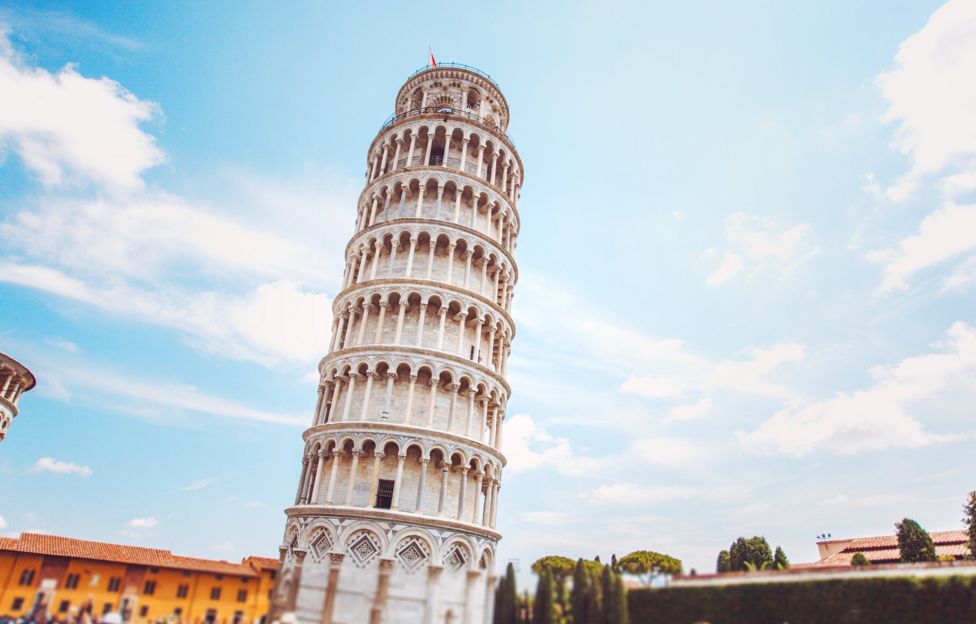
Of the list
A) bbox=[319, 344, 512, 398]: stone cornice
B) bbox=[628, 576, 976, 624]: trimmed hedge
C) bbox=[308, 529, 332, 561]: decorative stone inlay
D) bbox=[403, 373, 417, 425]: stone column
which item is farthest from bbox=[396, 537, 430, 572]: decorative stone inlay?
bbox=[628, 576, 976, 624]: trimmed hedge

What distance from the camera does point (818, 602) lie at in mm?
18766

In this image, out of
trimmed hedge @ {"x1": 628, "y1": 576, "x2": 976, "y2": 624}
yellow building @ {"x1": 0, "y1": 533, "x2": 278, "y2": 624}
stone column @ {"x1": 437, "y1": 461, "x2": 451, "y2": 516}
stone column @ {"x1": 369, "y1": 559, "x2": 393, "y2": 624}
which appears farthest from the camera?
stone column @ {"x1": 437, "y1": 461, "x2": 451, "y2": 516}

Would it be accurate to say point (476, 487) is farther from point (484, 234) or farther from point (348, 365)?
point (484, 234)

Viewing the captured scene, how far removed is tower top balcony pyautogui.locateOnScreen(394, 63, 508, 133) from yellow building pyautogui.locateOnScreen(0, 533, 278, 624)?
3111cm

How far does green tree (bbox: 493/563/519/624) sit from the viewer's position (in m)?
20.3

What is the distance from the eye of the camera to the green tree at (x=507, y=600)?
20328 millimetres

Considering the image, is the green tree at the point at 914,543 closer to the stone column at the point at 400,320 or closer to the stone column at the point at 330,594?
the stone column at the point at 400,320

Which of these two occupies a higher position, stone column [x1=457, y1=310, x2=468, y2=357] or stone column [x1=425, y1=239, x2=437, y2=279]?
stone column [x1=425, y1=239, x2=437, y2=279]

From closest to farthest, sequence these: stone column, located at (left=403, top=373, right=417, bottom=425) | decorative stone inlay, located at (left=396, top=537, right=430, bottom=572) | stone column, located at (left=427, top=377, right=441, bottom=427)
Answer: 1. decorative stone inlay, located at (left=396, top=537, right=430, bottom=572)
2. stone column, located at (left=403, top=373, right=417, bottom=425)
3. stone column, located at (left=427, top=377, right=441, bottom=427)

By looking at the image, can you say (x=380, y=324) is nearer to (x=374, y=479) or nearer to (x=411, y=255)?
(x=411, y=255)

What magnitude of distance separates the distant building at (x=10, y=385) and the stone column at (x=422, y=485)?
115 feet

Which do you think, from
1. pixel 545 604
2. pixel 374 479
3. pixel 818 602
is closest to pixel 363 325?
pixel 374 479

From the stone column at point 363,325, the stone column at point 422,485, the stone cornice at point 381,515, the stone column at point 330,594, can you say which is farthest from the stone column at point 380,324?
the stone column at point 330,594

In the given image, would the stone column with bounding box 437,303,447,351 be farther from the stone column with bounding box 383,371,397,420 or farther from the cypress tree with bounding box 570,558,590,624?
the cypress tree with bounding box 570,558,590,624
